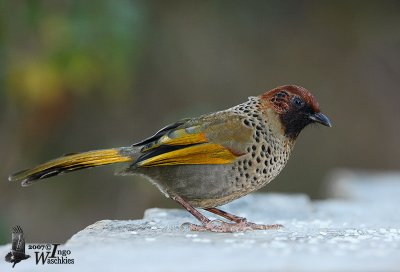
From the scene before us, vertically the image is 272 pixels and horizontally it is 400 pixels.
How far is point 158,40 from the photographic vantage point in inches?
389

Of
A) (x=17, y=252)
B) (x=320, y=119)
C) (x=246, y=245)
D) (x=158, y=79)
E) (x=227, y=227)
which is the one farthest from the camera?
(x=158, y=79)

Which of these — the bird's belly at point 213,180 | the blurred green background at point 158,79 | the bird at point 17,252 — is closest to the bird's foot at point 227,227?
the bird's belly at point 213,180

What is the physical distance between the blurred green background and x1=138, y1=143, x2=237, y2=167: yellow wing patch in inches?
122

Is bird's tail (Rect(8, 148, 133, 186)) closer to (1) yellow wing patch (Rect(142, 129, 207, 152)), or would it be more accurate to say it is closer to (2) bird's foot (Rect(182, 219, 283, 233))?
(1) yellow wing patch (Rect(142, 129, 207, 152))

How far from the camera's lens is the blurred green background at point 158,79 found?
7.53 metres

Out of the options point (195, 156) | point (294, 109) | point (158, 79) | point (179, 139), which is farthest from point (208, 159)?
point (158, 79)

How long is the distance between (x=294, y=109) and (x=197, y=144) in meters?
0.60

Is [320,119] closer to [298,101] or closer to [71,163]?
[298,101]

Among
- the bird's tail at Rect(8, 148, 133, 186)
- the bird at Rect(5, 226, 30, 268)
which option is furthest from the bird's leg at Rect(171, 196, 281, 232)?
the bird at Rect(5, 226, 30, 268)

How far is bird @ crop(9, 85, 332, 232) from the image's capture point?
14.7 ft

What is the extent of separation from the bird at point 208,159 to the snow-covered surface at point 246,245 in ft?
0.75

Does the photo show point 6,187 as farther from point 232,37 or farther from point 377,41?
point 377,41

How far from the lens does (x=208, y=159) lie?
4.54m

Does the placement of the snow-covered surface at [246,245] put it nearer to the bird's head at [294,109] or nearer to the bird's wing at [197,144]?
the bird's wing at [197,144]
